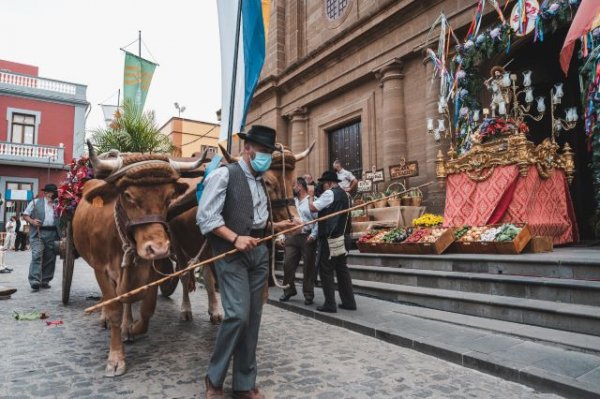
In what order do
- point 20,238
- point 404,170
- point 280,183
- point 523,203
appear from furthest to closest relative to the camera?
point 20,238, point 404,170, point 523,203, point 280,183

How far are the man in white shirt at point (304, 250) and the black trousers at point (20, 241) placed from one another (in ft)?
72.5

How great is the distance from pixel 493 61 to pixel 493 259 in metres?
7.17

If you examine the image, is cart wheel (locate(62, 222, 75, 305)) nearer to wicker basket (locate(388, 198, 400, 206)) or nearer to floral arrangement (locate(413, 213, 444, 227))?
floral arrangement (locate(413, 213, 444, 227))

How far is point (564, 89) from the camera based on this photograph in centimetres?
A: 1145

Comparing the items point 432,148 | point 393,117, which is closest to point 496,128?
point 432,148

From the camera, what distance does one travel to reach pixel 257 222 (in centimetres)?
341

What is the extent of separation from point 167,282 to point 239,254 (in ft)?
12.5

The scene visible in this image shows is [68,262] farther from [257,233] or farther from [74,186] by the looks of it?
[257,233]

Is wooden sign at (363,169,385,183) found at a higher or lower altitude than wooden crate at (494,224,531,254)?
higher

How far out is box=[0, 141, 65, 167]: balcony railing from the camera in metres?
26.9

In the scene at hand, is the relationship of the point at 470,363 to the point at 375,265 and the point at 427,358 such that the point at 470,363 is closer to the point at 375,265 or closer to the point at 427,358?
the point at 427,358

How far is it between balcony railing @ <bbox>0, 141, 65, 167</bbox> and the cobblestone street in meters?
26.6

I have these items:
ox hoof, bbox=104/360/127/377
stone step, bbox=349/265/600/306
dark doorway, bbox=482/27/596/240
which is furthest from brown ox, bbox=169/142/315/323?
dark doorway, bbox=482/27/596/240

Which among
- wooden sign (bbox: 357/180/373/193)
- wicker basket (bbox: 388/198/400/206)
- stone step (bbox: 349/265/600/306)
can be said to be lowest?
stone step (bbox: 349/265/600/306)
